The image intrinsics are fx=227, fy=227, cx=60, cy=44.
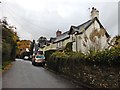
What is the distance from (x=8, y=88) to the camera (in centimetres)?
1210

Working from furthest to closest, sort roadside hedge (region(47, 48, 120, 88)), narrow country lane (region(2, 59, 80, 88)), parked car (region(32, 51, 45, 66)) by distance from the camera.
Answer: parked car (region(32, 51, 45, 66))
narrow country lane (region(2, 59, 80, 88))
roadside hedge (region(47, 48, 120, 88))

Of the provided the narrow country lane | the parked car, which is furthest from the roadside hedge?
the parked car

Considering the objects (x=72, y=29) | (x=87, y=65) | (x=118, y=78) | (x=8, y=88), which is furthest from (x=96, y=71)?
(x=72, y=29)

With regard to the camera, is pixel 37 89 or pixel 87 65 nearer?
pixel 37 89

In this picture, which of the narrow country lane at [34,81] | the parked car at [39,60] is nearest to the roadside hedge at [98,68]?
the narrow country lane at [34,81]

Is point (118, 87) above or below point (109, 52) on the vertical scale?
below

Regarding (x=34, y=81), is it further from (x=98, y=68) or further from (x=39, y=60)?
(x=39, y=60)

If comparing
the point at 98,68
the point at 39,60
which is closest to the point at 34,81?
the point at 98,68

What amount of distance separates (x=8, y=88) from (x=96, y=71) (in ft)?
15.6

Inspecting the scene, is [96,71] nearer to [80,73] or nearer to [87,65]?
[87,65]

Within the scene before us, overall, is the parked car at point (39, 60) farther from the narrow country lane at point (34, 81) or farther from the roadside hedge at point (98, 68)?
the roadside hedge at point (98, 68)

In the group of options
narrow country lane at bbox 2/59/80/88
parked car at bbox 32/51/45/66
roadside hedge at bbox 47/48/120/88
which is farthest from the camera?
parked car at bbox 32/51/45/66

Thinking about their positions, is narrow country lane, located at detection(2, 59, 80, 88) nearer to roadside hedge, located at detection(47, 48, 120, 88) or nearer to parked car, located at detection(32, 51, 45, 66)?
roadside hedge, located at detection(47, 48, 120, 88)

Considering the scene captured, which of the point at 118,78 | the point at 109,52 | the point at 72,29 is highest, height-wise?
the point at 72,29
